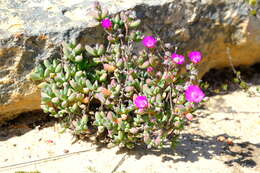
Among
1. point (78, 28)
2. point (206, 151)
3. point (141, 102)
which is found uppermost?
point (78, 28)

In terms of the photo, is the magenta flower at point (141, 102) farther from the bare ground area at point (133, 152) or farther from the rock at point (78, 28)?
the rock at point (78, 28)

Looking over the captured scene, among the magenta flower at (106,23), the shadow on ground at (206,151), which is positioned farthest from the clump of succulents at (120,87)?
the shadow on ground at (206,151)

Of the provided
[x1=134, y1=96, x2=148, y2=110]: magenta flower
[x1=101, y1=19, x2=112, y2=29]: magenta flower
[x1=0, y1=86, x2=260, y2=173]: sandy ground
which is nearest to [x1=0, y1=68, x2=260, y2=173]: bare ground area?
[x1=0, y1=86, x2=260, y2=173]: sandy ground

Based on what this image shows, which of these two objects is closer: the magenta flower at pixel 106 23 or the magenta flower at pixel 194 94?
the magenta flower at pixel 194 94

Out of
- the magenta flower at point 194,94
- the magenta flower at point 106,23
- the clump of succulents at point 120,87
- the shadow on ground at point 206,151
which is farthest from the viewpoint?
the shadow on ground at point 206,151

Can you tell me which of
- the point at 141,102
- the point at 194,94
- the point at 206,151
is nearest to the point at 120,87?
the point at 141,102

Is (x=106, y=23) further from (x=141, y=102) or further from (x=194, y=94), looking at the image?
(x=194, y=94)
